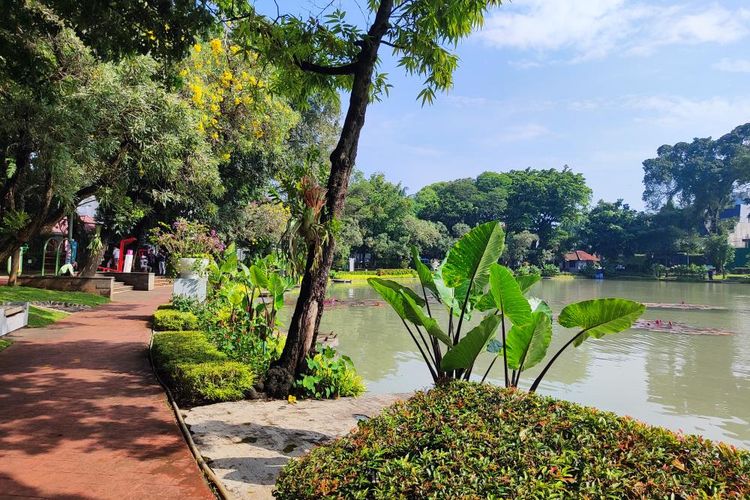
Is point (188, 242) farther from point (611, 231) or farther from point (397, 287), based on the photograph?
point (611, 231)

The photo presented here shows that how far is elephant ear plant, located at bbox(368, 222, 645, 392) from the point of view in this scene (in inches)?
143

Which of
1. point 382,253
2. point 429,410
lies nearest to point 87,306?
point 429,410

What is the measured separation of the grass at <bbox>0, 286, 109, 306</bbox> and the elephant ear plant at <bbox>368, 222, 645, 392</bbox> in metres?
11.6

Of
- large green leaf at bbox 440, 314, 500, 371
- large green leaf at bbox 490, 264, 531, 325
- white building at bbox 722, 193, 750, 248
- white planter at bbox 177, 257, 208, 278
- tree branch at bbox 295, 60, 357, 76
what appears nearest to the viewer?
large green leaf at bbox 440, 314, 500, 371

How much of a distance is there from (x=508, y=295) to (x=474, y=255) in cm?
52

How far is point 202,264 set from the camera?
11.4 metres

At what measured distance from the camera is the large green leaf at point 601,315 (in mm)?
3539

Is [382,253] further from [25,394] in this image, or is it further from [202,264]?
[25,394]

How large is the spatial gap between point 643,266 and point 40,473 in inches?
2440

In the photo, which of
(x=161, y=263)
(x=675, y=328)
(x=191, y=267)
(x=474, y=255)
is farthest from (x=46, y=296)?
(x=675, y=328)

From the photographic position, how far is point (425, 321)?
4059mm

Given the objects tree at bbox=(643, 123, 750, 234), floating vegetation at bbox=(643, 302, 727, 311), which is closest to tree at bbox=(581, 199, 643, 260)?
tree at bbox=(643, 123, 750, 234)

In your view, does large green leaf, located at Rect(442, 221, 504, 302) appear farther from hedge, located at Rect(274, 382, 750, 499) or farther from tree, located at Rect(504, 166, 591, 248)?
tree, located at Rect(504, 166, 591, 248)

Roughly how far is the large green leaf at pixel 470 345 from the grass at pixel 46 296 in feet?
39.8
